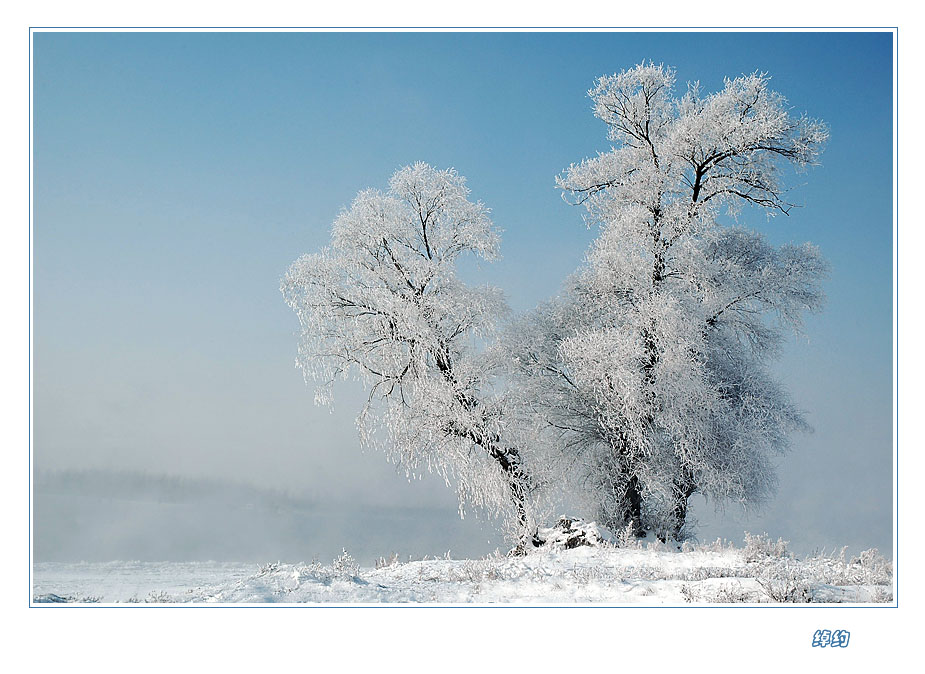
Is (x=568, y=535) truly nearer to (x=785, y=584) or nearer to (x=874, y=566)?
(x=874, y=566)

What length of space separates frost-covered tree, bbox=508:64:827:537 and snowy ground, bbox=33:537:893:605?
14.0 feet

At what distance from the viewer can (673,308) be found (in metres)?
16.6

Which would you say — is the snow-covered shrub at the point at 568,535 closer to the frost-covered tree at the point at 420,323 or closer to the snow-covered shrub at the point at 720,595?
the frost-covered tree at the point at 420,323

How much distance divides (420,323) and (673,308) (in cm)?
514

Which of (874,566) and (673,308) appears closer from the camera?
(874,566)

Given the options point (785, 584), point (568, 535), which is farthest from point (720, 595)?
point (568, 535)

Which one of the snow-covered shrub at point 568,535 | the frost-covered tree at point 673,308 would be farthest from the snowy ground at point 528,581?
the frost-covered tree at point 673,308

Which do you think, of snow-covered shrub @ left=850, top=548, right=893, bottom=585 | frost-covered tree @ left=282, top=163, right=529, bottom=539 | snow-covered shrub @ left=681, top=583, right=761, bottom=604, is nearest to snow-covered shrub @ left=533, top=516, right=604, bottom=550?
frost-covered tree @ left=282, top=163, right=529, bottom=539

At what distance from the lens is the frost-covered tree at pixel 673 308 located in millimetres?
16719

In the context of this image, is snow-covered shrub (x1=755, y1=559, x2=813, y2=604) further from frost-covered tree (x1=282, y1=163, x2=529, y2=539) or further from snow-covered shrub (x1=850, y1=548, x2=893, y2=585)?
frost-covered tree (x1=282, y1=163, x2=529, y2=539)

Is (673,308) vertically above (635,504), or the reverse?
(673,308)
